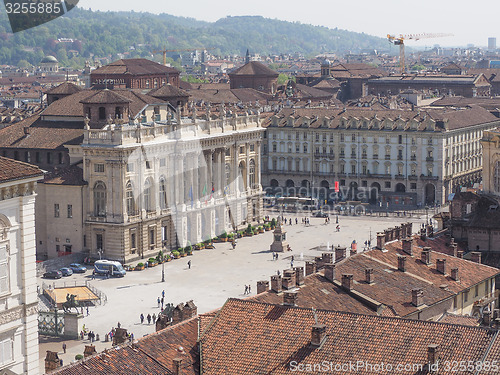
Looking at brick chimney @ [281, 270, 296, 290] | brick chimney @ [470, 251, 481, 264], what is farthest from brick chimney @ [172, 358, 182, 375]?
brick chimney @ [470, 251, 481, 264]

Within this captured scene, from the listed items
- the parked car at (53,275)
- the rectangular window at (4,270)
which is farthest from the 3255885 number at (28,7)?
the parked car at (53,275)

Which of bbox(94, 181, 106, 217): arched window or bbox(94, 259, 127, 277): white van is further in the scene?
bbox(94, 181, 106, 217): arched window

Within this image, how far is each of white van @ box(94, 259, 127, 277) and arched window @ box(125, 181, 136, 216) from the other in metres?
8.09

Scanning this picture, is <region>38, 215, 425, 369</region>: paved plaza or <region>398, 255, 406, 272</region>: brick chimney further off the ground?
→ <region>398, 255, 406, 272</region>: brick chimney

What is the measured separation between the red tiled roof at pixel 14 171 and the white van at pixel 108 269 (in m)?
64.1

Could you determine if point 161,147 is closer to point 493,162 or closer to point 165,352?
point 493,162

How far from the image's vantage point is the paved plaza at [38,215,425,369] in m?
94.8

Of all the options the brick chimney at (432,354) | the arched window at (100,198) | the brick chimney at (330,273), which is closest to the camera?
the brick chimney at (432,354)

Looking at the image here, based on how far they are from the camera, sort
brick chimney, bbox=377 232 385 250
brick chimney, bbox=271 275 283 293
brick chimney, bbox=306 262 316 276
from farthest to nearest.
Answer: brick chimney, bbox=377 232 385 250 < brick chimney, bbox=306 262 316 276 < brick chimney, bbox=271 275 283 293

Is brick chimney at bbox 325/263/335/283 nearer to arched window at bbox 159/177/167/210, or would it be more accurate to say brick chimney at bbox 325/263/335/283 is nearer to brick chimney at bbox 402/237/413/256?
brick chimney at bbox 402/237/413/256

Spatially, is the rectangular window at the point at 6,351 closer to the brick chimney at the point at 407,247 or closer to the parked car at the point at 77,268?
the brick chimney at the point at 407,247

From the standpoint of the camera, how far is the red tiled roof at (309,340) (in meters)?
50.1

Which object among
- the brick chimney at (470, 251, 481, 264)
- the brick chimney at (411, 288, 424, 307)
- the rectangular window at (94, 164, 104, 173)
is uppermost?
the rectangular window at (94, 164, 104, 173)

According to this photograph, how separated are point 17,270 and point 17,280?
0.41 metres
